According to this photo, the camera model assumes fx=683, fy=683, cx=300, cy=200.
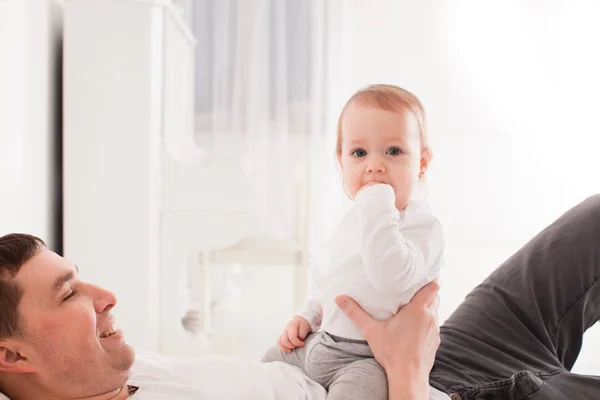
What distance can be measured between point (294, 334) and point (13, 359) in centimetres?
55

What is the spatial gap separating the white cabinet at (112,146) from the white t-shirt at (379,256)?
40.2 inches

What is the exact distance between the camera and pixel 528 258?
168 centimetres

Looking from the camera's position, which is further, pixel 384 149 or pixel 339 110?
pixel 339 110

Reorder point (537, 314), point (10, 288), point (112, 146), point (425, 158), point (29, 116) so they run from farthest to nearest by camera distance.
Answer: point (112, 146) → point (29, 116) → point (537, 314) → point (425, 158) → point (10, 288)

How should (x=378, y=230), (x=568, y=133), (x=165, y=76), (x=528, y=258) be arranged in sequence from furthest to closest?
1. (x=568, y=133)
2. (x=165, y=76)
3. (x=528, y=258)
4. (x=378, y=230)

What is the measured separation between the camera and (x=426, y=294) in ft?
4.35

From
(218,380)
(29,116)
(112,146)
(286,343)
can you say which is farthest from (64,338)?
(112,146)

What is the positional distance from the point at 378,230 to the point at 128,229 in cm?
123

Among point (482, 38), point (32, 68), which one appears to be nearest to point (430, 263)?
point (32, 68)

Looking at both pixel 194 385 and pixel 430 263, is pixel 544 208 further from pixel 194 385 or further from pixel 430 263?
pixel 194 385

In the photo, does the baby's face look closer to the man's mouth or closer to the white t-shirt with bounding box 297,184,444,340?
the white t-shirt with bounding box 297,184,444,340

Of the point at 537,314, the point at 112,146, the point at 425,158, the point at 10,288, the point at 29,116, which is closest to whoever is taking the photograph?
the point at 10,288

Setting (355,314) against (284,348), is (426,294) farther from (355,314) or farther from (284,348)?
(284,348)

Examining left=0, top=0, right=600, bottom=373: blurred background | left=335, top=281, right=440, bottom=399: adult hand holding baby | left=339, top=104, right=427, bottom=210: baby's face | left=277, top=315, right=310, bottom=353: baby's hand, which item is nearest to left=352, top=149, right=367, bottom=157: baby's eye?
left=339, top=104, right=427, bottom=210: baby's face
